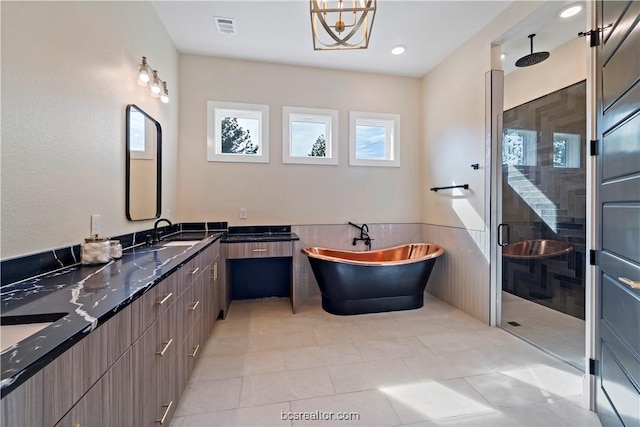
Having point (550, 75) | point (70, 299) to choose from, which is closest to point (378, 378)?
point (70, 299)

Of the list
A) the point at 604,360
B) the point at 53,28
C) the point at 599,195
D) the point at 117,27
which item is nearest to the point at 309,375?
the point at 604,360

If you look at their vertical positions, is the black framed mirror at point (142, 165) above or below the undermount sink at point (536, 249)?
above

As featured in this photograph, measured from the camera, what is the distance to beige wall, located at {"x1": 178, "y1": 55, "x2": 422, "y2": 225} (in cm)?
336

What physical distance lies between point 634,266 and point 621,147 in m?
0.57

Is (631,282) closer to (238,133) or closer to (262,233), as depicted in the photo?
(262,233)

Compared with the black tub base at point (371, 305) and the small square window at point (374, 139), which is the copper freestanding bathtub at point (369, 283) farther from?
the small square window at point (374, 139)

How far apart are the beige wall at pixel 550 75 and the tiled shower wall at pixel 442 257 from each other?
76.7 inches

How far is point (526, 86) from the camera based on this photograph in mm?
3469

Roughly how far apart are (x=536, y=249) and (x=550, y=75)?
2.07 metres

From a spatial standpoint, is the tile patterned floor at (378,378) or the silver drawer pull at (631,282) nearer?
the silver drawer pull at (631,282)

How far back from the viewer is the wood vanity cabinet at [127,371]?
620mm

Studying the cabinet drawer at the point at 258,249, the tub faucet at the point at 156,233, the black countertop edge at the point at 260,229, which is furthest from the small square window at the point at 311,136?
the tub faucet at the point at 156,233

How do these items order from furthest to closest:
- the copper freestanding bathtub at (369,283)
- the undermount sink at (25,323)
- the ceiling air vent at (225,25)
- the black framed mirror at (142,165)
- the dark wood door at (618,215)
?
1. the copper freestanding bathtub at (369,283)
2. the ceiling air vent at (225,25)
3. the black framed mirror at (142,165)
4. the dark wood door at (618,215)
5. the undermount sink at (25,323)

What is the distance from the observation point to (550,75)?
319cm
